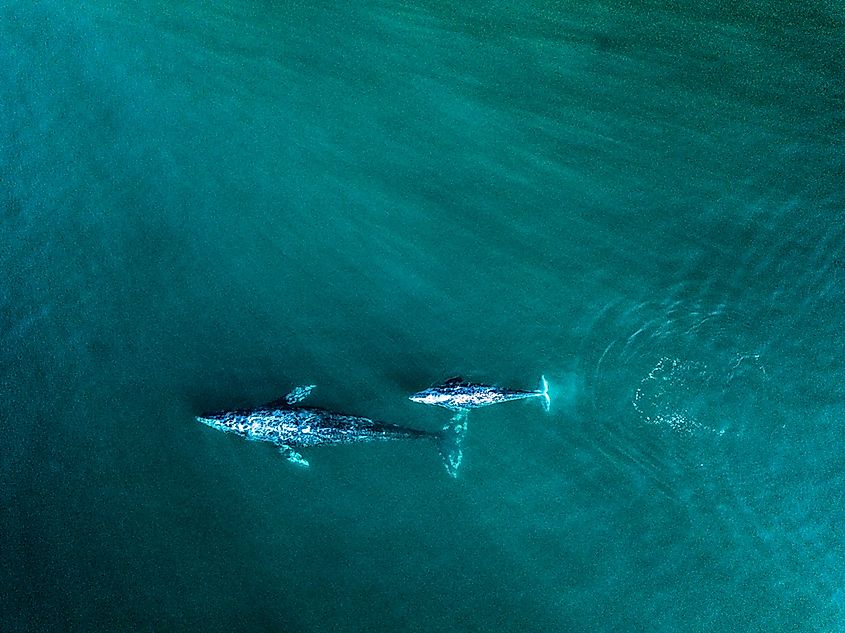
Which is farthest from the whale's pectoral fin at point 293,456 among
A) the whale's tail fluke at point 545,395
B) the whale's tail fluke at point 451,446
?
the whale's tail fluke at point 545,395

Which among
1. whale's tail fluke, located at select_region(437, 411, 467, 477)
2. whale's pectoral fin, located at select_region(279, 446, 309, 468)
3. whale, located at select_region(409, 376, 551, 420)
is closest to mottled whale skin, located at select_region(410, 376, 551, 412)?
whale, located at select_region(409, 376, 551, 420)

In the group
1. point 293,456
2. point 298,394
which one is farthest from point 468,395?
point 293,456

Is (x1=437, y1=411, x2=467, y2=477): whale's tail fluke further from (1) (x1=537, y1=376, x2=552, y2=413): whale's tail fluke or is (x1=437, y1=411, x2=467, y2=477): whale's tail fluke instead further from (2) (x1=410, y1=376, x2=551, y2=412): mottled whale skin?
(1) (x1=537, y1=376, x2=552, y2=413): whale's tail fluke

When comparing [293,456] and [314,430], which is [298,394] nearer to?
[314,430]

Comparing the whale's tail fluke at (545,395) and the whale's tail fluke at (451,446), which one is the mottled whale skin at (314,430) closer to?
the whale's tail fluke at (451,446)

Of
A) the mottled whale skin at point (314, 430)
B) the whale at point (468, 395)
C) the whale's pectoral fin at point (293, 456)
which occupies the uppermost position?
the whale at point (468, 395)

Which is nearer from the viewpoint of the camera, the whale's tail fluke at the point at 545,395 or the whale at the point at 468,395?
the whale at the point at 468,395

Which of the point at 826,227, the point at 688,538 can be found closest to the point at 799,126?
the point at 826,227
